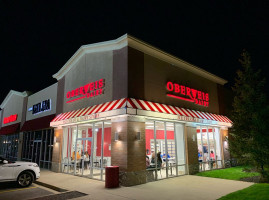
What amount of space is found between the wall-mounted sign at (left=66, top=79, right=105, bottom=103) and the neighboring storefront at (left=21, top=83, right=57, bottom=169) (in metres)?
3.44

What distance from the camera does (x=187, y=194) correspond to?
8.04 m

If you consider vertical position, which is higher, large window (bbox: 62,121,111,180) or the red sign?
the red sign

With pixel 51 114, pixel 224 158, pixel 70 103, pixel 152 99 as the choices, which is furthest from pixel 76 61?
pixel 224 158

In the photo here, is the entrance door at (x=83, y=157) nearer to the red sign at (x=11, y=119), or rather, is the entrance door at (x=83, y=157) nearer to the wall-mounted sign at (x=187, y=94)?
the wall-mounted sign at (x=187, y=94)

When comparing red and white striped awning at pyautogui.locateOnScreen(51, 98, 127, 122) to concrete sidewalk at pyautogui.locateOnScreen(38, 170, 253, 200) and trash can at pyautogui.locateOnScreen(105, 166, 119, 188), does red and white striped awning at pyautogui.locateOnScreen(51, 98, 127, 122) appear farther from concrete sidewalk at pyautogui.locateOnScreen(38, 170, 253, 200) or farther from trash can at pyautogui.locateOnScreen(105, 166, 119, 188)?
concrete sidewalk at pyautogui.locateOnScreen(38, 170, 253, 200)

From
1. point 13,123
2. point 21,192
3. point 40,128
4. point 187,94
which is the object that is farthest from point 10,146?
point 187,94

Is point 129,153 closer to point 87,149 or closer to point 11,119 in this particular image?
point 87,149

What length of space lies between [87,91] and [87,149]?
3772 millimetres

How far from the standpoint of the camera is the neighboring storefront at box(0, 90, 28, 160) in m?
22.5

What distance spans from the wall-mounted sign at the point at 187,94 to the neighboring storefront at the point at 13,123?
56.7 feet

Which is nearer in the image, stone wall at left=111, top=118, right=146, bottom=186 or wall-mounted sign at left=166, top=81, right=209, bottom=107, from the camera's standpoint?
stone wall at left=111, top=118, right=146, bottom=186

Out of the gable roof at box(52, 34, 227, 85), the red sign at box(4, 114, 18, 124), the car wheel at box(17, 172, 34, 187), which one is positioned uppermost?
the gable roof at box(52, 34, 227, 85)

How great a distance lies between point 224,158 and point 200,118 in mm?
5172

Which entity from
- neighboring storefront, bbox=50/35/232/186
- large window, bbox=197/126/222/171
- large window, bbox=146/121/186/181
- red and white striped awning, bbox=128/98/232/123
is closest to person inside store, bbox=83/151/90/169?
neighboring storefront, bbox=50/35/232/186
